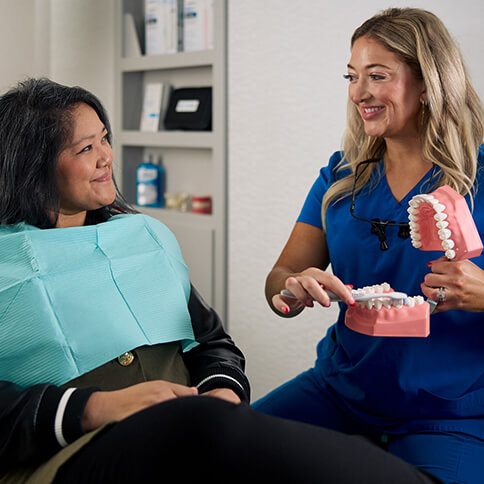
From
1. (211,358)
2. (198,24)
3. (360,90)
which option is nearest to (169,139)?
(198,24)

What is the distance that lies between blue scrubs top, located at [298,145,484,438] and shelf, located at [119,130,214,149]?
1293mm

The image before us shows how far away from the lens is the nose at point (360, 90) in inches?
56.3

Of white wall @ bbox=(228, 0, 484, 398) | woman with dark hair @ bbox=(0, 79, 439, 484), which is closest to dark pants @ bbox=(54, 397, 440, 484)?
woman with dark hair @ bbox=(0, 79, 439, 484)

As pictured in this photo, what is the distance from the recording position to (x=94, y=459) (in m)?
0.88

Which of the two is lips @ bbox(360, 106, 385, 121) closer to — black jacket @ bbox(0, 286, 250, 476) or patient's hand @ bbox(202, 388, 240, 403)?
patient's hand @ bbox(202, 388, 240, 403)

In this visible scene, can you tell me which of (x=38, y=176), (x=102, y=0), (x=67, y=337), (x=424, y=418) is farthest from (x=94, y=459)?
(x=102, y=0)

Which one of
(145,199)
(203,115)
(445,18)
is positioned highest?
(445,18)

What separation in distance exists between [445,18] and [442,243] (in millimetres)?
1025

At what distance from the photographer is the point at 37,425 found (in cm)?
103

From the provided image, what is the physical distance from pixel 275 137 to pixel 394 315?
1.35 meters

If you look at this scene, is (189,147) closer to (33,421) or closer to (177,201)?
(177,201)

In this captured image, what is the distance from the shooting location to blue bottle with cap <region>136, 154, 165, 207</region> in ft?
9.84

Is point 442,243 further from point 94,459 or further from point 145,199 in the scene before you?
point 145,199

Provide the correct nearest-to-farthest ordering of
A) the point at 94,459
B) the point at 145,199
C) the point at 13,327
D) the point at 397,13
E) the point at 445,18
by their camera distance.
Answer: the point at 94,459 → the point at 13,327 → the point at 397,13 → the point at 445,18 → the point at 145,199
